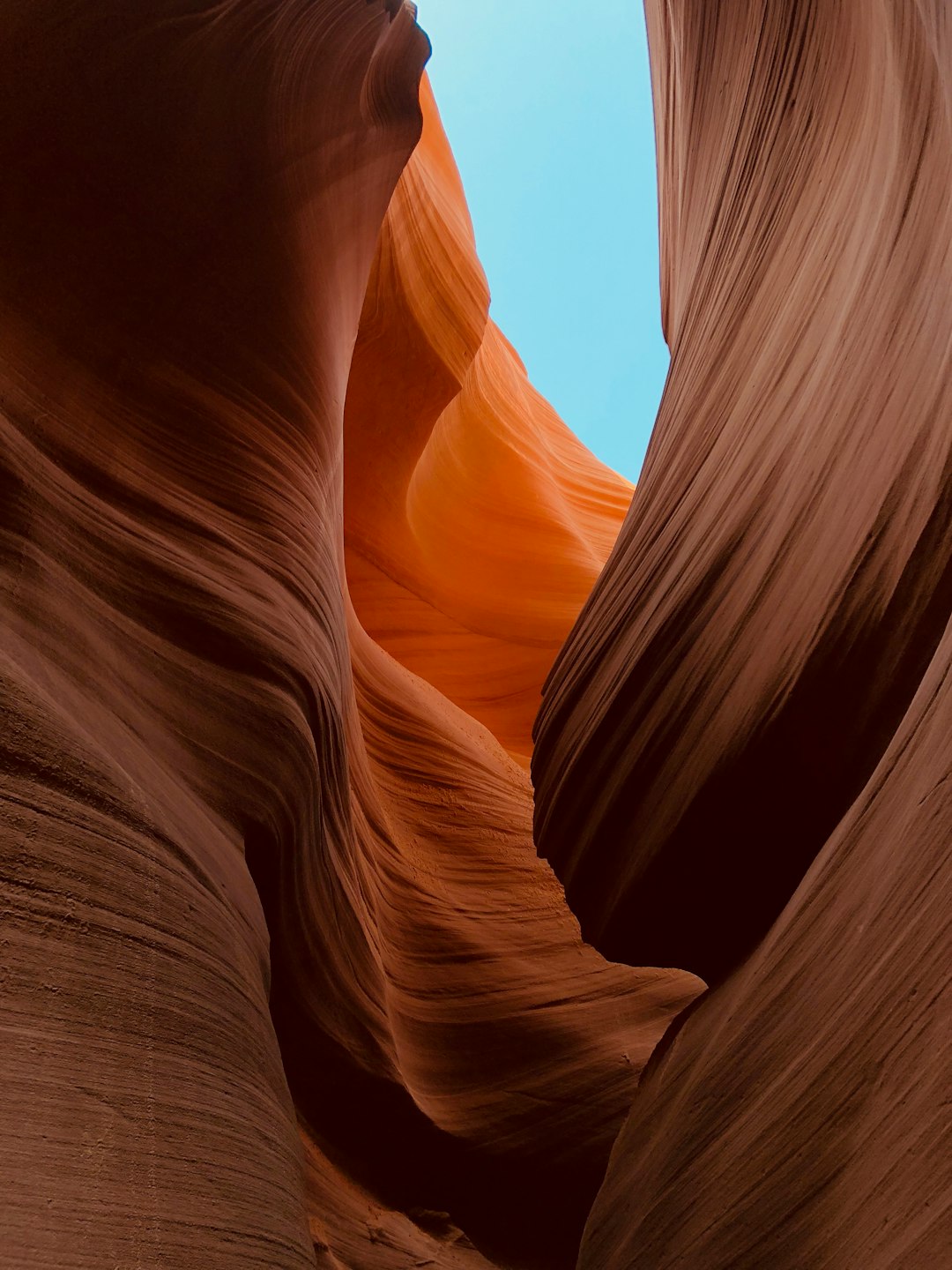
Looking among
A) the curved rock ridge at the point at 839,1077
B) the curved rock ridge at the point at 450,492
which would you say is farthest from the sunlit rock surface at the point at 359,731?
the curved rock ridge at the point at 450,492

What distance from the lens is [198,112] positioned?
7.38ft

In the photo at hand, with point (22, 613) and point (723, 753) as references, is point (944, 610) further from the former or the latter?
point (22, 613)

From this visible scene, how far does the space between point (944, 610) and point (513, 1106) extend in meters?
2.06

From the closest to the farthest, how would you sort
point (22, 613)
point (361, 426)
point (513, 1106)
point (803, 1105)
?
point (803, 1105)
point (22, 613)
point (513, 1106)
point (361, 426)

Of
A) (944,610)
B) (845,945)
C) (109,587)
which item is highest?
(944,610)

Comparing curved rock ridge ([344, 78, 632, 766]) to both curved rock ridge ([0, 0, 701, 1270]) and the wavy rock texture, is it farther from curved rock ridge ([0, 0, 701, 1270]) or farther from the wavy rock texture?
the wavy rock texture

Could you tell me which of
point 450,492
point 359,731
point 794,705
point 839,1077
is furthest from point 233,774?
point 450,492

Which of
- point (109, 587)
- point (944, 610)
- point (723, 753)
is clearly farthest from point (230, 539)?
point (944, 610)

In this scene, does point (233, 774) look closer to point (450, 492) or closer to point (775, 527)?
point (775, 527)

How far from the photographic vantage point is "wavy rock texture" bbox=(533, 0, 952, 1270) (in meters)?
1.24

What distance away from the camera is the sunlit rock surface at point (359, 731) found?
1.25 meters

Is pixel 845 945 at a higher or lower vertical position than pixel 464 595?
higher

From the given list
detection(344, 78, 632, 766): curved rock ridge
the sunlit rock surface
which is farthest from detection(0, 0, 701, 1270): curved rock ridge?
detection(344, 78, 632, 766): curved rock ridge

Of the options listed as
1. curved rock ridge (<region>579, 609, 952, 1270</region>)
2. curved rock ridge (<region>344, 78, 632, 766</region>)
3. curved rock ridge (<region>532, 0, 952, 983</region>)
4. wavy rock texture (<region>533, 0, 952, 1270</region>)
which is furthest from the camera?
curved rock ridge (<region>344, 78, 632, 766</region>)
